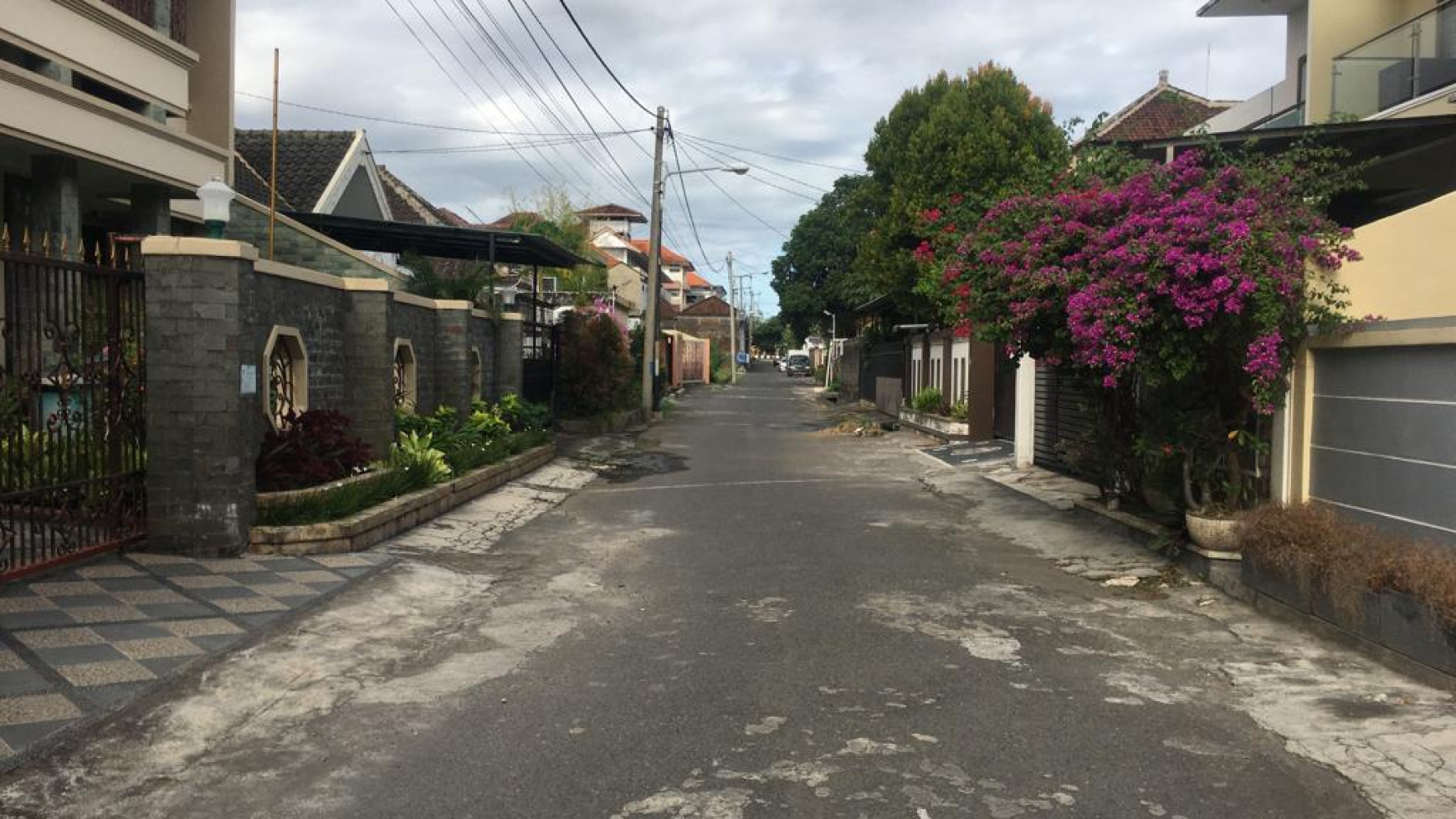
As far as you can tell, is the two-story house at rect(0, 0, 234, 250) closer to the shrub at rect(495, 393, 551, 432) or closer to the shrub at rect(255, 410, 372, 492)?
the shrub at rect(255, 410, 372, 492)

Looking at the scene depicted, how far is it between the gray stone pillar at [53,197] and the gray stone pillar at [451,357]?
4.51 m

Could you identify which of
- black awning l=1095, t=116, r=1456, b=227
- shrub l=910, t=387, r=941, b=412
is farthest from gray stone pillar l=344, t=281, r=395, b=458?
shrub l=910, t=387, r=941, b=412

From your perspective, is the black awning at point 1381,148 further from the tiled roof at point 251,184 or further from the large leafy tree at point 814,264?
the large leafy tree at point 814,264

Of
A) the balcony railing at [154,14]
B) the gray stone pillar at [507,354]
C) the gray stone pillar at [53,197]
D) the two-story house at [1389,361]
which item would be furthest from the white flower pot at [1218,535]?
the balcony railing at [154,14]

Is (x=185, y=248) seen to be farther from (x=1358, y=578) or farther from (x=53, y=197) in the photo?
(x=1358, y=578)

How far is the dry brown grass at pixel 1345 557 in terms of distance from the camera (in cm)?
568

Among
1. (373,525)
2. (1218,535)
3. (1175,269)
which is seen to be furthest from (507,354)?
(1218,535)

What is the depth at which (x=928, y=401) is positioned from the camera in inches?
981

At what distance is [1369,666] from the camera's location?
5.97 metres

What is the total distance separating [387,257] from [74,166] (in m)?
10.4

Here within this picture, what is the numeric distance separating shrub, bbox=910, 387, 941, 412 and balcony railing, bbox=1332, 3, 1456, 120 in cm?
1040

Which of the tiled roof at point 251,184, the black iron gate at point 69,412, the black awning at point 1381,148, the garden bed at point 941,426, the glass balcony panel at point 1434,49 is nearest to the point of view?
the black iron gate at point 69,412

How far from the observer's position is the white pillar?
16391mm

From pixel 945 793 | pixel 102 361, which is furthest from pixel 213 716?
pixel 102 361
